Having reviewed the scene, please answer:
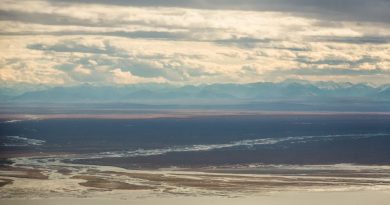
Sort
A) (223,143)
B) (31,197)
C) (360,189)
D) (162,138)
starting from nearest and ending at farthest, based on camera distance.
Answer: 1. (31,197)
2. (360,189)
3. (223,143)
4. (162,138)

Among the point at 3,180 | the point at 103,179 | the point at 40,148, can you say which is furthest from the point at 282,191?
the point at 40,148

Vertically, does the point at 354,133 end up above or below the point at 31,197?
above

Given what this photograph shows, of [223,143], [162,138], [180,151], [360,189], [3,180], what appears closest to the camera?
[360,189]

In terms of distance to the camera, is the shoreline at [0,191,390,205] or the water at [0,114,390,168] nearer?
the shoreline at [0,191,390,205]

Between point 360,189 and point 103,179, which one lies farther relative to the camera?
point 103,179

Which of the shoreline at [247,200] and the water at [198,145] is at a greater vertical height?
the water at [198,145]

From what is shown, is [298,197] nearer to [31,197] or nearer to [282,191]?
[282,191]

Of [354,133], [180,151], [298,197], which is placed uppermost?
[354,133]

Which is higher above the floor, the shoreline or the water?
the water

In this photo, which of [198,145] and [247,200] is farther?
[198,145]

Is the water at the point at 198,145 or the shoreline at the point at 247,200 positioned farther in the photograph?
the water at the point at 198,145

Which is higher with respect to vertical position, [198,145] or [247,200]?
[198,145]
